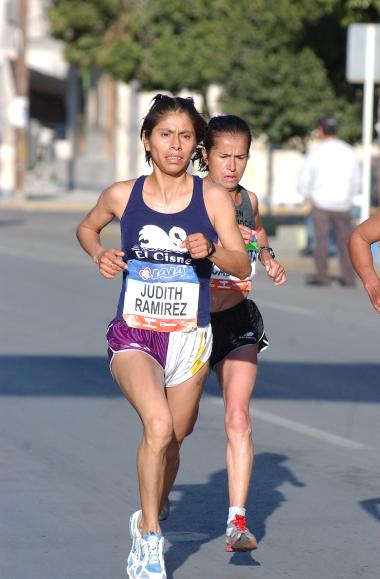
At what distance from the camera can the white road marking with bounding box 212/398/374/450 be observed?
9406mm

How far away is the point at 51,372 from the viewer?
473 inches

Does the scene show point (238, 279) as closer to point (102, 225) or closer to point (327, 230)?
point (102, 225)

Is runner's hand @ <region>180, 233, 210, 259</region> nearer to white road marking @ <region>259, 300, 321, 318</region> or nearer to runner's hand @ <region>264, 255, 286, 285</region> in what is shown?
runner's hand @ <region>264, 255, 286, 285</region>

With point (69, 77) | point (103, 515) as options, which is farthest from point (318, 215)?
point (69, 77)

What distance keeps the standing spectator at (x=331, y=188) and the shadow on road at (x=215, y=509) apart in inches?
401

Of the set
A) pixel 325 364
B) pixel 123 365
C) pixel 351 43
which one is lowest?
pixel 325 364

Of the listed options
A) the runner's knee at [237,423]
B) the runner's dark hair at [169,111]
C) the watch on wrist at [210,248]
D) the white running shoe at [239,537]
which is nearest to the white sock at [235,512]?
the white running shoe at [239,537]

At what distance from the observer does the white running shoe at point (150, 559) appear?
6008 millimetres

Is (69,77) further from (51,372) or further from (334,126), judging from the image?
(51,372)

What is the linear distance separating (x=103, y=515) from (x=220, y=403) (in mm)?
3556

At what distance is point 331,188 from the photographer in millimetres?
18984

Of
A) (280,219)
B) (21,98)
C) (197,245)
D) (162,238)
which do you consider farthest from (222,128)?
(21,98)

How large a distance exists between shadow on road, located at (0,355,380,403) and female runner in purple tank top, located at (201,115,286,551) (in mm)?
4051

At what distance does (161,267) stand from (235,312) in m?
0.80
